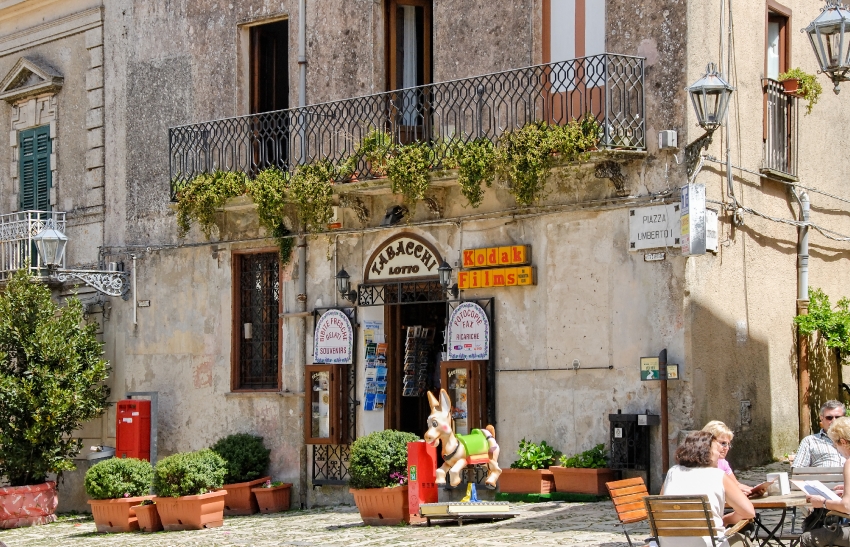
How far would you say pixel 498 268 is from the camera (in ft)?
49.6

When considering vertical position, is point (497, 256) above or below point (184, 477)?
above

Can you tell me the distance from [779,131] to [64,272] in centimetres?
951

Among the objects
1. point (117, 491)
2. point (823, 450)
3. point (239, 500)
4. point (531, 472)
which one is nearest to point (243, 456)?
point (239, 500)

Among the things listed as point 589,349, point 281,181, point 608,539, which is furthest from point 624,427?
point 281,181

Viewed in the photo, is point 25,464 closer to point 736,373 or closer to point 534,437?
point 534,437

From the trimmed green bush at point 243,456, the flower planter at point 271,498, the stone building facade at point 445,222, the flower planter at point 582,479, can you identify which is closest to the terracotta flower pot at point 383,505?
the flower planter at point 582,479

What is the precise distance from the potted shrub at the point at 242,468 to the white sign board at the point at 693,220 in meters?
6.34

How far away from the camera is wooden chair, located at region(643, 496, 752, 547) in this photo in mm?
8273

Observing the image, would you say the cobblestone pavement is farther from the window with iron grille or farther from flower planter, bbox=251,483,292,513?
the window with iron grille

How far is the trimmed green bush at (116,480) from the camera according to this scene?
612 inches

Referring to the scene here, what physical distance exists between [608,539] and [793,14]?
7494mm

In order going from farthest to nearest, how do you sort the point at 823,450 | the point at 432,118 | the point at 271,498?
the point at 271,498, the point at 432,118, the point at 823,450

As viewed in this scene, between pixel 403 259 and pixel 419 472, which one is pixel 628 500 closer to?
→ pixel 419 472

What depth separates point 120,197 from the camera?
19188 millimetres
